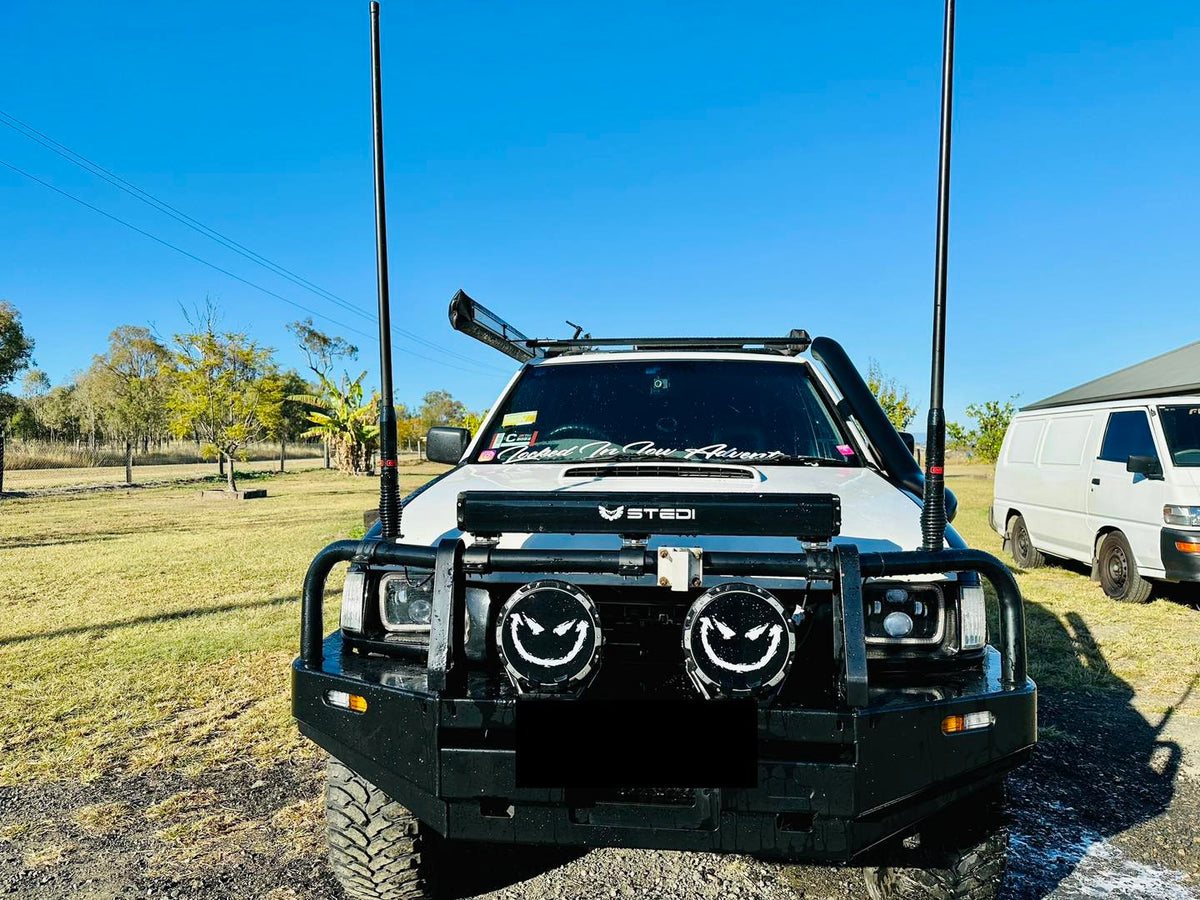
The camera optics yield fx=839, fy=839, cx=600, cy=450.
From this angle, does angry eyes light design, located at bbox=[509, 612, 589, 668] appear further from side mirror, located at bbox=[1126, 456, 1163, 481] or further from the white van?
side mirror, located at bbox=[1126, 456, 1163, 481]

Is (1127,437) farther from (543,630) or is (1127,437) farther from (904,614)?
(543,630)

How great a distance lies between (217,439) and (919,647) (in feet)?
94.5

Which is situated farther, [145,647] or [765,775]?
[145,647]

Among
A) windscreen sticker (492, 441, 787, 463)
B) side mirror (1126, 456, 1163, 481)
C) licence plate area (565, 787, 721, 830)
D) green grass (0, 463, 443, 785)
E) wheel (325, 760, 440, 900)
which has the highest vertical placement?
windscreen sticker (492, 441, 787, 463)

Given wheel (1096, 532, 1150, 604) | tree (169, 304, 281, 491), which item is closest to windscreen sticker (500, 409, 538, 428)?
wheel (1096, 532, 1150, 604)

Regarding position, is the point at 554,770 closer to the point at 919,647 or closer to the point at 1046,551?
the point at 919,647

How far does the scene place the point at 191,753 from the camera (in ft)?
13.7

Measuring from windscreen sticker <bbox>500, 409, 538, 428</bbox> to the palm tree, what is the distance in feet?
107

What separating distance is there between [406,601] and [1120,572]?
8002 millimetres

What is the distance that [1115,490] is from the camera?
26.8 feet

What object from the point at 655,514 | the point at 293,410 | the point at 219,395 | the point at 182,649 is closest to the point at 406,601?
the point at 655,514

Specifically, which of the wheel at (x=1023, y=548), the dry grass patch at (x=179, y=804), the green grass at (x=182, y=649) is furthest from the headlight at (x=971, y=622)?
the wheel at (x=1023, y=548)

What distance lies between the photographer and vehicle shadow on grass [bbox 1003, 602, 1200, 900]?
116 inches

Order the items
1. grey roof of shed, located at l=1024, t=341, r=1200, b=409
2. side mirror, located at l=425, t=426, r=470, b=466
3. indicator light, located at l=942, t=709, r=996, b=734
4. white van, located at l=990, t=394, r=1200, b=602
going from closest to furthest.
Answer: indicator light, located at l=942, t=709, r=996, b=734 < side mirror, located at l=425, t=426, r=470, b=466 < white van, located at l=990, t=394, r=1200, b=602 < grey roof of shed, located at l=1024, t=341, r=1200, b=409
